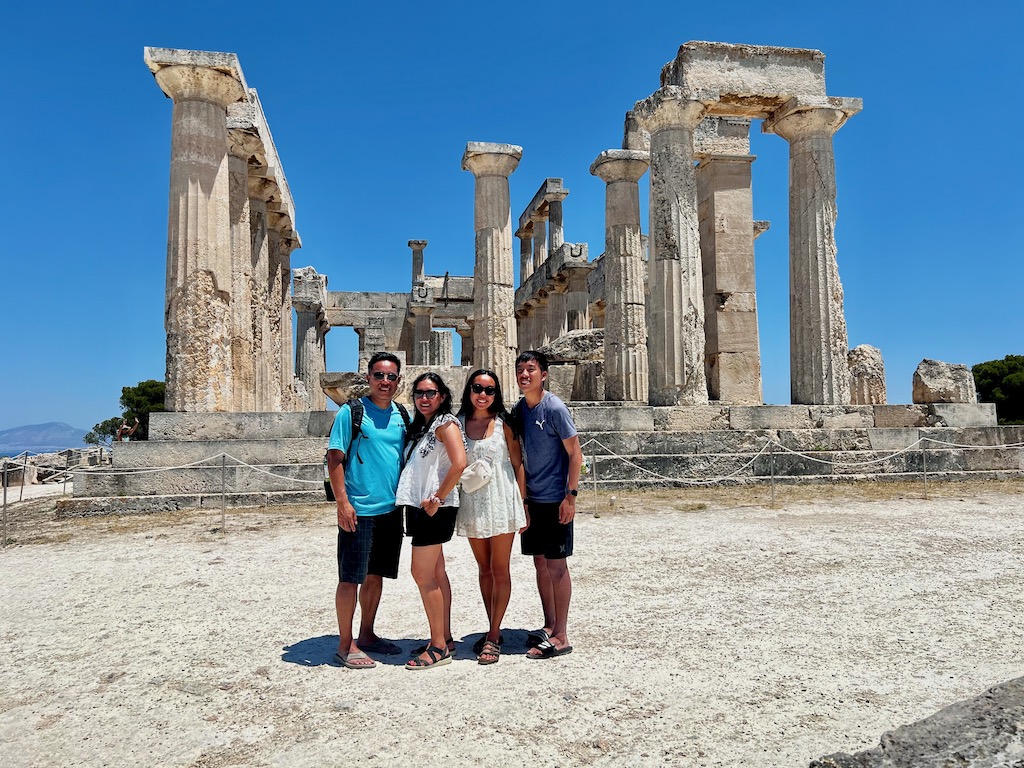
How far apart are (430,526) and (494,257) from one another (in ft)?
40.0

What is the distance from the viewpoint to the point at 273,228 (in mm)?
17375

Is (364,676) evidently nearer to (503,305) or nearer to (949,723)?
(949,723)

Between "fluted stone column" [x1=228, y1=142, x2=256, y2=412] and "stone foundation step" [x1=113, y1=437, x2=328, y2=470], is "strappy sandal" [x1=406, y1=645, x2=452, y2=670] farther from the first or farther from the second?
"fluted stone column" [x1=228, y1=142, x2=256, y2=412]

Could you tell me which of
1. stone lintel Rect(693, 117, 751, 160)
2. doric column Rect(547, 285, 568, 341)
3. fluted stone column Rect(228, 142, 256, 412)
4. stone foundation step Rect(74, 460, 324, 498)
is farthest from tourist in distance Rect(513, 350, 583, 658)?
doric column Rect(547, 285, 568, 341)

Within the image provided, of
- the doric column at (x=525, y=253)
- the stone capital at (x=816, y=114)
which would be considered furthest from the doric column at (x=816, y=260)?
the doric column at (x=525, y=253)

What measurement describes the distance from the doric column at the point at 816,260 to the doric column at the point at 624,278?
3415 millimetres

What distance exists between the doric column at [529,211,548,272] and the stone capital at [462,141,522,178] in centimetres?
1199

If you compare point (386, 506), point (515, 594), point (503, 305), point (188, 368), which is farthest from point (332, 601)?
point (503, 305)

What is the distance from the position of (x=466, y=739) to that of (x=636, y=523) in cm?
544

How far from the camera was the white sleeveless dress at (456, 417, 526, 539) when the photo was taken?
Result: 12.2 feet

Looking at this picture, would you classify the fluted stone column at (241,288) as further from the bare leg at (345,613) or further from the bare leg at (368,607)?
the bare leg at (345,613)

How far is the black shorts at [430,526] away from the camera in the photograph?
365 centimetres

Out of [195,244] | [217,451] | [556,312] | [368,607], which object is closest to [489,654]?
[368,607]

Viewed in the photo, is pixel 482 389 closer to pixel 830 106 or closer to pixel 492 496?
pixel 492 496
